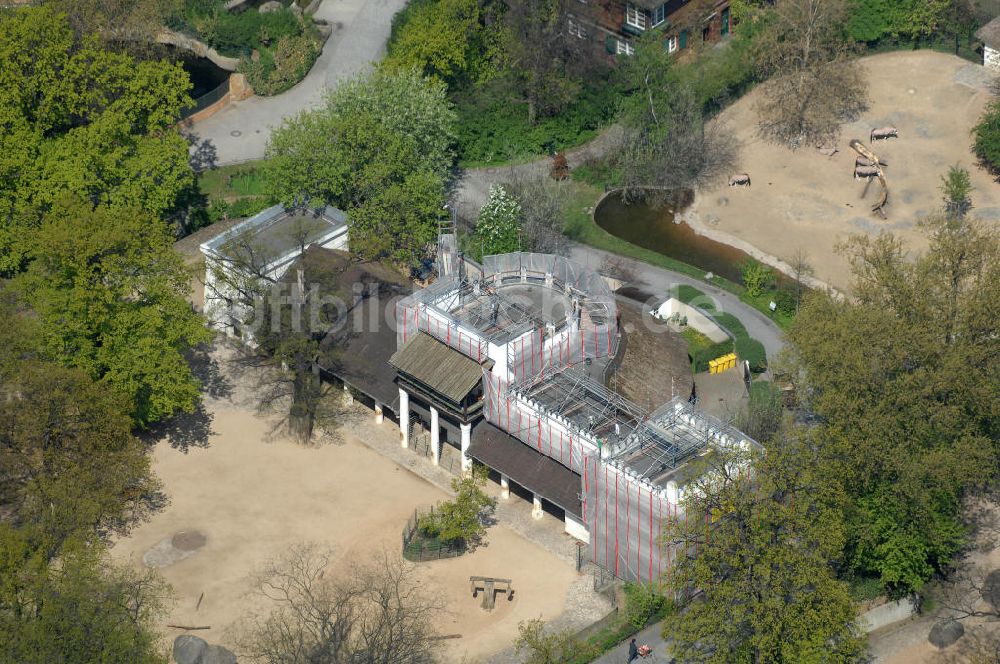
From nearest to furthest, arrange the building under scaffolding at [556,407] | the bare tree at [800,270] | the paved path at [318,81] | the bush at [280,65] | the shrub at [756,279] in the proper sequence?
the building under scaffolding at [556,407] → the bare tree at [800,270] → the shrub at [756,279] → the paved path at [318,81] → the bush at [280,65]

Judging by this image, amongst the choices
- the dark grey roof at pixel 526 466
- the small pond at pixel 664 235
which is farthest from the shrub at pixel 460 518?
the small pond at pixel 664 235

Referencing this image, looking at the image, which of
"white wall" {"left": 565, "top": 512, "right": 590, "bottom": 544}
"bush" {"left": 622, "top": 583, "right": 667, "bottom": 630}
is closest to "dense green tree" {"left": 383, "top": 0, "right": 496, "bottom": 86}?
"white wall" {"left": 565, "top": 512, "right": 590, "bottom": 544}

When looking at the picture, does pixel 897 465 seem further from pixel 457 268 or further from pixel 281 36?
pixel 281 36

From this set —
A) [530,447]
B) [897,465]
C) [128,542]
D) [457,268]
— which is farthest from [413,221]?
[897,465]

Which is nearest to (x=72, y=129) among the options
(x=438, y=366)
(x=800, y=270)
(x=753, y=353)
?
(x=438, y=366)

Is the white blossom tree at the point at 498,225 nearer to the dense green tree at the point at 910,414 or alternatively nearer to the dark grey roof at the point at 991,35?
the dense green tree at the point at 910,414

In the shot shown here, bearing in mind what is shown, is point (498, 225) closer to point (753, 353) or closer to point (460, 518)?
point (753, 353)
